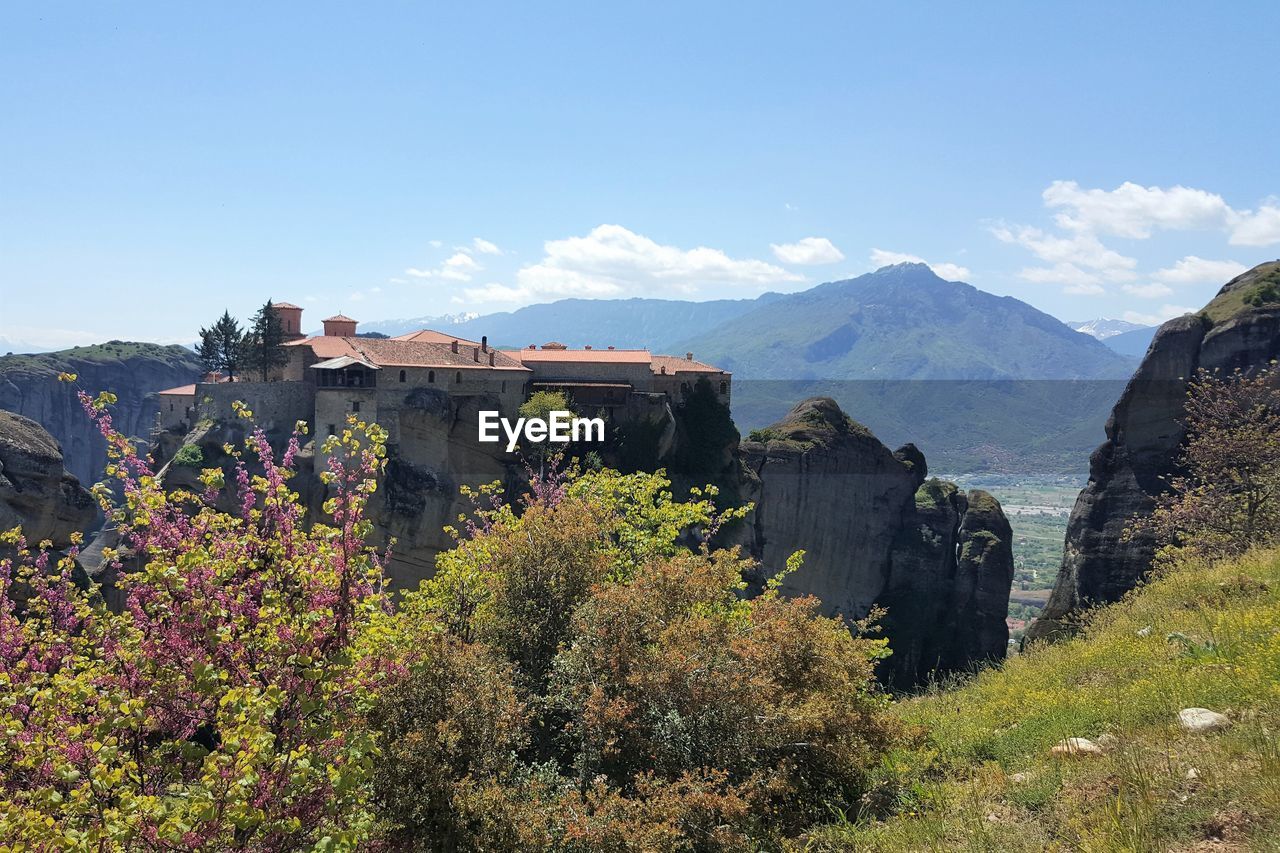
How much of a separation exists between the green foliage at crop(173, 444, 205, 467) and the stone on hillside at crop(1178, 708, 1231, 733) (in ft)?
162

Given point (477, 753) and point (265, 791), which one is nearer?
point (265, 791)

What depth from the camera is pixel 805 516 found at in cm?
7162

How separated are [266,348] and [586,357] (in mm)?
21148

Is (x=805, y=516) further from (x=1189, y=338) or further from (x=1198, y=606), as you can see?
(x=1198, y=606)

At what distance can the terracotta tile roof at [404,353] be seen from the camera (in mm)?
51250

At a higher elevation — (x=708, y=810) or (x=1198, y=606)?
(x=1198, y=606)

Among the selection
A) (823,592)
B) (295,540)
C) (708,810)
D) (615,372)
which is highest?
(615,372)

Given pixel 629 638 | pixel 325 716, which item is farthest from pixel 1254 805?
pixel 325 716

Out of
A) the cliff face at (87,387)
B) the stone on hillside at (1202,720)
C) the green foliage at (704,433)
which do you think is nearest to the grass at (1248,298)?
the green foliage at (704,433)

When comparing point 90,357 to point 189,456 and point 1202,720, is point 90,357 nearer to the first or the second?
point 189,456

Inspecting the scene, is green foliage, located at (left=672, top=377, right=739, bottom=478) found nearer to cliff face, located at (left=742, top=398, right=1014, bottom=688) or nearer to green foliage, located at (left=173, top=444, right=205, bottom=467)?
cliff face, located at (left=742, top=398, right=1014, bottom=688)

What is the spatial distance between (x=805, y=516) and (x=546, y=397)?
28742mm

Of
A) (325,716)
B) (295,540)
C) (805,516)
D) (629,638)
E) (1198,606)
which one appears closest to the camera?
(325,716)

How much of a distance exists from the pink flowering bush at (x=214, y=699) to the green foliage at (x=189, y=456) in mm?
42966
